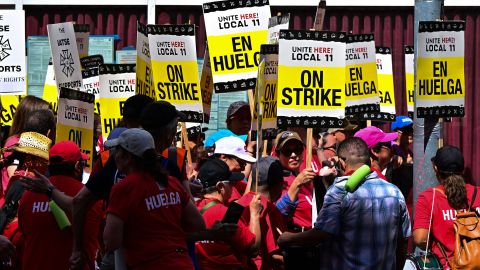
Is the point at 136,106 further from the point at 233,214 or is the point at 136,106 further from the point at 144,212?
the point at 144,212

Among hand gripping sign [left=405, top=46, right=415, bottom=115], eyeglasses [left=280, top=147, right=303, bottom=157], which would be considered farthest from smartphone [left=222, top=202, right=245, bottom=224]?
hand gripping sign [left=405, top=46, right=415, bottom=115]

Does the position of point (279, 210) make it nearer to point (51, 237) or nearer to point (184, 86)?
point (51, 237)

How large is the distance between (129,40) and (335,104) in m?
8.94

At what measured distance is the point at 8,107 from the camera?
14.5 meters

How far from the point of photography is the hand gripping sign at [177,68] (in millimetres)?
12133

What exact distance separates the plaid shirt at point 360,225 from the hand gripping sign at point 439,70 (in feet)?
8.64

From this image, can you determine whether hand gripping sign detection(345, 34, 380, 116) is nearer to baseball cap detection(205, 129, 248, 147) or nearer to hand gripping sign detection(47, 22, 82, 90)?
baseball cap detection(205, 129, 248, 147)

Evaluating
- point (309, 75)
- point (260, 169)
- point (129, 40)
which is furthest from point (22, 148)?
point (129, 40)

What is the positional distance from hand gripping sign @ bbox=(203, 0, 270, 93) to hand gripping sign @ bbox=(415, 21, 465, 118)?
5.36 feet

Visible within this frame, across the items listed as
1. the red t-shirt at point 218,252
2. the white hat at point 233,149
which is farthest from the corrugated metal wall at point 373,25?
the red t-shirt at point 218,252

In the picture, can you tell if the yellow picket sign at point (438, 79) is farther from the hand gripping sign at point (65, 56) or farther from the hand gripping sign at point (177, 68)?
the hand gripping sign at point (65, 56)

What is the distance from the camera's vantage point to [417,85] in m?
11.7

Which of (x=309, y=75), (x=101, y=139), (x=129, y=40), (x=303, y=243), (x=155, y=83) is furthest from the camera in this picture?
(x=129, y=40)

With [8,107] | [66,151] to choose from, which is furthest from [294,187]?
[8,107]
